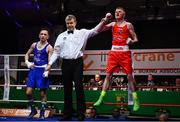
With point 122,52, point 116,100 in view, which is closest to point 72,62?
point 122,52

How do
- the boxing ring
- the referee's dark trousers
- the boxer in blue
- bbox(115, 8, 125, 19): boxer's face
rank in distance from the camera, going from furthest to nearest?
the boxing ring → the boxer in blue → bbox(115, 8, 125, 19): boxer's face → the referee's dark trousers

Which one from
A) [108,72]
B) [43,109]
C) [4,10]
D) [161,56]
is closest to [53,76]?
[4,10]

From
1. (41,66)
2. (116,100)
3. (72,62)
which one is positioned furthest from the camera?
(116,100)

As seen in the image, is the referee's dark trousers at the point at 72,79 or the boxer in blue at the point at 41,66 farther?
the boxer in blue at the point at 41,66

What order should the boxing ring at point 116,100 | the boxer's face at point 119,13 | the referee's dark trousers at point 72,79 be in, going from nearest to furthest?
the referee's dark trousers at point 72,79, the boxer's face at point 119,13, the boxing ring at point 116,100

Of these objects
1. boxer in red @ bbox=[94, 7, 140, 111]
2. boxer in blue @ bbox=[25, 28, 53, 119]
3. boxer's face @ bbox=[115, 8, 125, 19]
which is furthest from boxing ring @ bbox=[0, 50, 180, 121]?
boxer's face @ bbox=[115, 8, 125, 19]

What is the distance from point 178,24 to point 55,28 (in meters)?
4.00

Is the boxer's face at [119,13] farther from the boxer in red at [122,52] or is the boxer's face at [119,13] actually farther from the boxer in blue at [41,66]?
the boxer in blue at [41,66]

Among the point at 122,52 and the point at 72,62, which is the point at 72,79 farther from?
the point at 122,52

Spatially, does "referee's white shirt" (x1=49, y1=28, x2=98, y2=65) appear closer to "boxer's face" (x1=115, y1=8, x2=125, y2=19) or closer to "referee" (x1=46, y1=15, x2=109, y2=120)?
"referee" (x1=46, y1=15, x2=109, y2=120)

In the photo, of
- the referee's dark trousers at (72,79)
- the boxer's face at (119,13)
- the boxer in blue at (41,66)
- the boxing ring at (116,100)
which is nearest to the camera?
the referee's dark trousers at (72,79)

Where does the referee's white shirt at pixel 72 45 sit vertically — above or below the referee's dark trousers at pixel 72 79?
above

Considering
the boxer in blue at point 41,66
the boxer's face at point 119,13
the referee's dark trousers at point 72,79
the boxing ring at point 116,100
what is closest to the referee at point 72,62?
the referee's dark trousers at point 72,79

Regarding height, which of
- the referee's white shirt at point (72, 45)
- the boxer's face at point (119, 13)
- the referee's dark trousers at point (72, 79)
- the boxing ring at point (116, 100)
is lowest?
the boxing ring at point (116, 100)
